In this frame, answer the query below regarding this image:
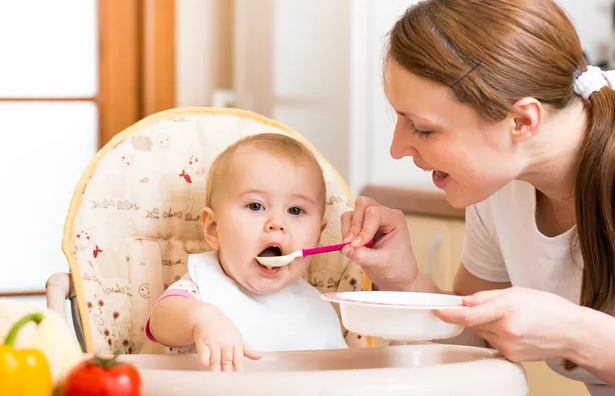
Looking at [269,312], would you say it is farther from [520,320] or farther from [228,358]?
[520,320]

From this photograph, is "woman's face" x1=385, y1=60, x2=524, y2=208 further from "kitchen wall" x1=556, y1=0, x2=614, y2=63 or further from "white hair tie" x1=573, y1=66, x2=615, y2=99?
"kitchen wall" x1=556, y1=0, x2=614, y2=63

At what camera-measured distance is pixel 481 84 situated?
1.31 m

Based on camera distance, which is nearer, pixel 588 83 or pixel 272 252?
pixel 588 83

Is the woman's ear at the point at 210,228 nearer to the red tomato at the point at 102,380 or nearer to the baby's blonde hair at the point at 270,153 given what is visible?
the baby's blonde hair at the point at 270,153

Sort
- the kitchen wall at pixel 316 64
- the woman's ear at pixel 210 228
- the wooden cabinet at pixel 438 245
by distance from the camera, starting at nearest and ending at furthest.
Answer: the woman's ear at pixel 210 228 < the wooden cabinet at pixel 438 245 < the kitchen wall at pixel 316 64

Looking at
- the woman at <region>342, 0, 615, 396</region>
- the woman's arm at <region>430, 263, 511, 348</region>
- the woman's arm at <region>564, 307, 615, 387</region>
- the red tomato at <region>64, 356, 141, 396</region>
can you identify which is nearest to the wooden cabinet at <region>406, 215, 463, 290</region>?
the woman's arm at <region>430, 263, 511, 348</region>

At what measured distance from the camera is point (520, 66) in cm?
132

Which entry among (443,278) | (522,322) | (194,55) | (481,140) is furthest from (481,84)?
(194,55)

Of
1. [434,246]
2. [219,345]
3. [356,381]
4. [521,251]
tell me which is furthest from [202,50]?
[356,381]

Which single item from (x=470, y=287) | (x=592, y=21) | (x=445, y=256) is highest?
(x=592, y=21)

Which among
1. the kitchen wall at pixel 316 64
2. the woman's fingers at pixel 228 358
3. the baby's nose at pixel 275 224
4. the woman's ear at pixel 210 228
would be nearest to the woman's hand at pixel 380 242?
the baby's nose at pixel 275 224

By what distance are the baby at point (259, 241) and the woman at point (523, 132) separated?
98 mm

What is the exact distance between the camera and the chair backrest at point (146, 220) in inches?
62.6

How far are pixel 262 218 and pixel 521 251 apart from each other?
18.0 inches
